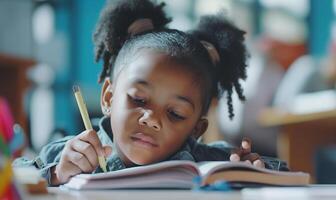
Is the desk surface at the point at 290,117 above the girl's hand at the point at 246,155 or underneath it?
Answer: underneath

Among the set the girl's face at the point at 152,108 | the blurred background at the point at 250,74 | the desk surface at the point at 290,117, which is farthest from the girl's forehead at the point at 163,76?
the desk surface at the point at 290,117

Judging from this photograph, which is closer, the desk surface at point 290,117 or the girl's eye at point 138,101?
the girl's eye at point 138,101

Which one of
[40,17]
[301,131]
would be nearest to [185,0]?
[40,17]

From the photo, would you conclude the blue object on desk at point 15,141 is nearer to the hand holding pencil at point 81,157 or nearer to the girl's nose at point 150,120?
the hand holding pencil at point 81,157

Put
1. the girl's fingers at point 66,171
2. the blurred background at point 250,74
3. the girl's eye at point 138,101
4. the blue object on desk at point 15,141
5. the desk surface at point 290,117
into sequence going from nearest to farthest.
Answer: the blue object on desk at point 15,141
the girl's fingers at point 66,171
the girl's eye at point 138,101
the desk surface at point 290,117
the blurred background at point 250,74

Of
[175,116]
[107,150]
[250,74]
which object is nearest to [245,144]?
[175,116]

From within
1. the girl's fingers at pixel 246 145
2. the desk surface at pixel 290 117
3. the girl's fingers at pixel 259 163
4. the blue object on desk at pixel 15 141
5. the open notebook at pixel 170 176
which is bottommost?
the desk surface at pixel 290 117

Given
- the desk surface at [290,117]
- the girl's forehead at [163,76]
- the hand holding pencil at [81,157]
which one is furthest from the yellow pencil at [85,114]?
the desk surface at [290,117]

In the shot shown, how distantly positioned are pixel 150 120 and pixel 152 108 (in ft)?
0.10

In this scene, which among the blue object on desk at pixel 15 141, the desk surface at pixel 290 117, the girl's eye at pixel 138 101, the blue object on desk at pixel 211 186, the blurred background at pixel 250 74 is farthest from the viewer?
the blurred background at pixel 250 74

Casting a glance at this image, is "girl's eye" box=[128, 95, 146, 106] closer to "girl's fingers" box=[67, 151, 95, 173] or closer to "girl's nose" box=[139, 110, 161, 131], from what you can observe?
"girl's nose" box=[139, 110, 161, 131]

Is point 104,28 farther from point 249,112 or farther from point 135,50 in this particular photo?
point 249,112

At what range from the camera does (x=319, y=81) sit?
323cm

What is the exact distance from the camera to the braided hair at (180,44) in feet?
3.66
